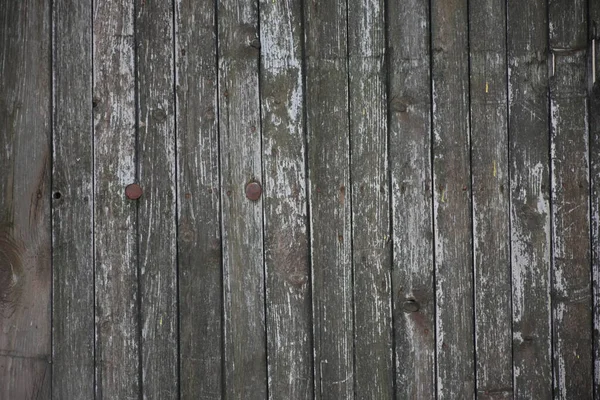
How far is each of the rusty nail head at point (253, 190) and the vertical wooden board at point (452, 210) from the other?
0.59 meters

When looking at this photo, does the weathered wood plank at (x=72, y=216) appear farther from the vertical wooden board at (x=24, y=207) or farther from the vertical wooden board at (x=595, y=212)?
the vertical wooden board at (x=595, y=212)

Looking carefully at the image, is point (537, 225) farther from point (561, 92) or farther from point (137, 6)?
point (137, 6)

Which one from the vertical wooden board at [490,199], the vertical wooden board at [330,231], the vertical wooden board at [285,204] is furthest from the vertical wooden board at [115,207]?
the vertical wooden board at [490,199]

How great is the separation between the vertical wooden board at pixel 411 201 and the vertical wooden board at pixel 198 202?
59cm

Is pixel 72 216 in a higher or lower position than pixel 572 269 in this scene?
higher

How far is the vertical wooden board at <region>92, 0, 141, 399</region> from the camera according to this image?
2.08 m

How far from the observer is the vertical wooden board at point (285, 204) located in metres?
2.09

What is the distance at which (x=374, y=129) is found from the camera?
2.10 m

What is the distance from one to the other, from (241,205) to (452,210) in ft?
2.29

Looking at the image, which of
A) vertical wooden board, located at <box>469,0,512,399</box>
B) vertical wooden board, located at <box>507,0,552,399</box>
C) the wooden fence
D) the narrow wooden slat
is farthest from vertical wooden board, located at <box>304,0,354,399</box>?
the narrow wooden slat

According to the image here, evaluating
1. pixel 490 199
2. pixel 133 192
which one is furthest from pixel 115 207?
pixel 490 199

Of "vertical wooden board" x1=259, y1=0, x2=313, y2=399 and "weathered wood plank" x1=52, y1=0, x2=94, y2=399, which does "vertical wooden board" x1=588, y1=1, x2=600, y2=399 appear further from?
"weathered wood plank" x1=52, y1=0, x2=94, y2=399

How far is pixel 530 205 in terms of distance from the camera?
6.91 feet

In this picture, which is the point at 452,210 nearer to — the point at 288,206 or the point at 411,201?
the point at 411,201
